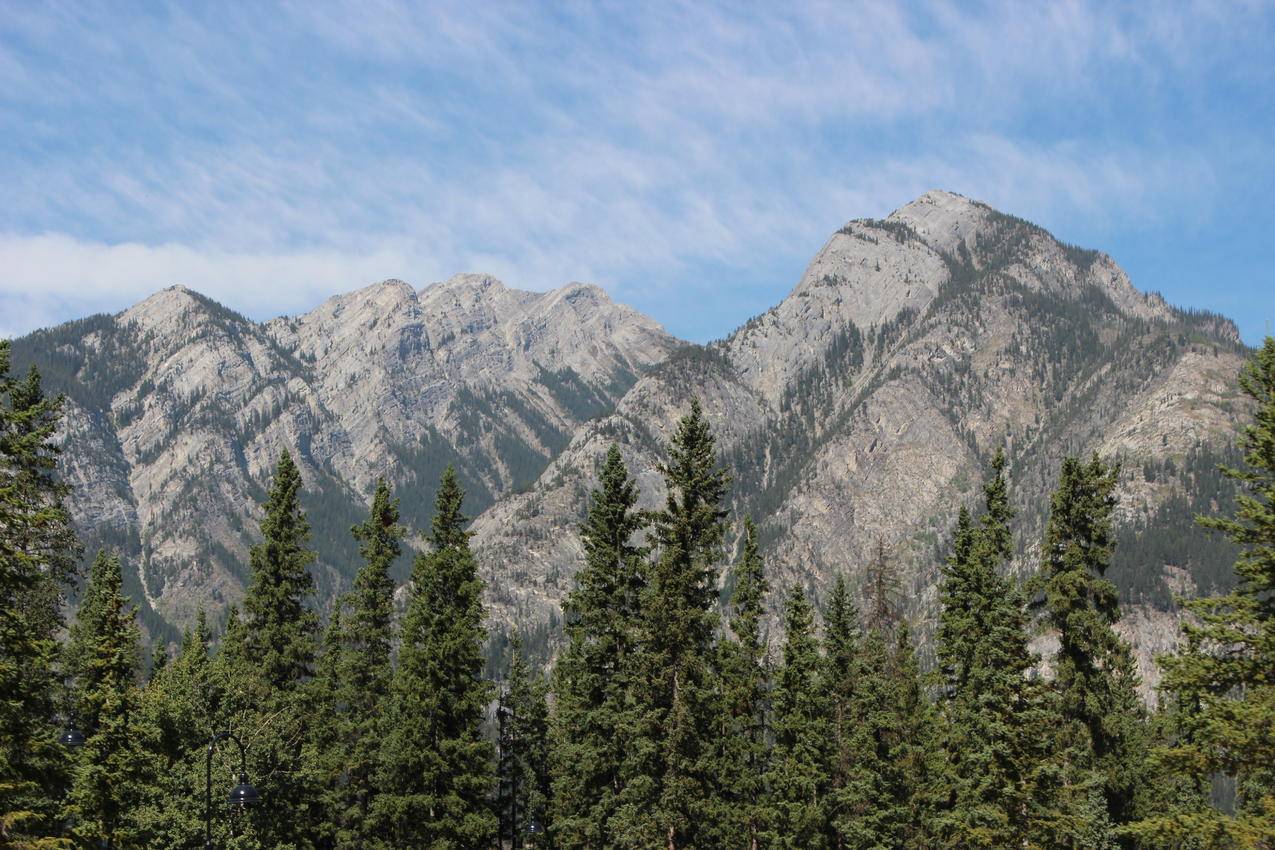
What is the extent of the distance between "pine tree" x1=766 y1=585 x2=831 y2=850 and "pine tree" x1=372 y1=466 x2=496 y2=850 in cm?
1388

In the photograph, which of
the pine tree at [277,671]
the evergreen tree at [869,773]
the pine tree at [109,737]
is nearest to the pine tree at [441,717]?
the pine tree at [277,671]

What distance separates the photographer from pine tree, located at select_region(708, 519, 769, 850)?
3697 centimetres

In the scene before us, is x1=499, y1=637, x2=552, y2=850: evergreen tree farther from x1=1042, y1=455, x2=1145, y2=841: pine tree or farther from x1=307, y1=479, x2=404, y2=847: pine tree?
x1=1042, y1=455, x2=1145, y2=841: pine tree

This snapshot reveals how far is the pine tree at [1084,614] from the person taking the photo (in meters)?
37.5

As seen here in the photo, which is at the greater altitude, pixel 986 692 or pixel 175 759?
pixel 986 692

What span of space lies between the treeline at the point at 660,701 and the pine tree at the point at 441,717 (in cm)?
11

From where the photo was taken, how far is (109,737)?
1331 inches

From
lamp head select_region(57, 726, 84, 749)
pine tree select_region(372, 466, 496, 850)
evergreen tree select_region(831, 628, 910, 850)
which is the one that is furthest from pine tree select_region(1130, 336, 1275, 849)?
lamp head select_region(57, 726, 84, 749)

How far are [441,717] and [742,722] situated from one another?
1252 cm

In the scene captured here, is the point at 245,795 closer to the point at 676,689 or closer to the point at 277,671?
the point at 676,689

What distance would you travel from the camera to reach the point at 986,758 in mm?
33094

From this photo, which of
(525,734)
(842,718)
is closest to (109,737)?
(842,718)

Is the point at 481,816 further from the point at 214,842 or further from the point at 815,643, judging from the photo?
the point at 815,643

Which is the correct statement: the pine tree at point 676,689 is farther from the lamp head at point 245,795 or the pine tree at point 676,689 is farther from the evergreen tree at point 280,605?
the evergreen tree at point 280,605
